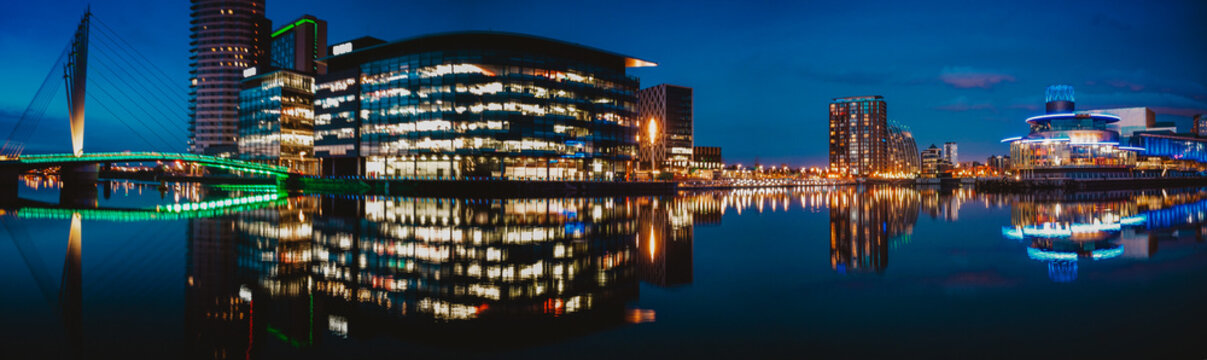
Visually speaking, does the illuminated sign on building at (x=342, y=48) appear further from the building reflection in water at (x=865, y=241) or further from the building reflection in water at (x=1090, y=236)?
the building reflection in water at (x=1090, y=236)

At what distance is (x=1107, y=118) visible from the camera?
5979 inches

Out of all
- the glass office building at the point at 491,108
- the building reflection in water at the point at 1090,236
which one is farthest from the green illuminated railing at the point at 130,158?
the building reflection in water at the point at 1090,236

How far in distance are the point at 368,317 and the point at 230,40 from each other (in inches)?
7904

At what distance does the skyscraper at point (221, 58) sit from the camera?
6885 inches

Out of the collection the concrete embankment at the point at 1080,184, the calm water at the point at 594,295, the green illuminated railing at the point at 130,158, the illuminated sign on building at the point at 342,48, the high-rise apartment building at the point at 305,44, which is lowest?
the calm water at the point at 594,295

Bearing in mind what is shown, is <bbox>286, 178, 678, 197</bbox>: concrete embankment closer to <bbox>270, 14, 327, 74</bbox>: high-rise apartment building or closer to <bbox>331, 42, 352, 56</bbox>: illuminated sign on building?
<bbox>331, 42, 352, 56</bbox>: illuminated sign on building

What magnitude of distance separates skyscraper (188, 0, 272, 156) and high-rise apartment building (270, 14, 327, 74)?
42.6 feet

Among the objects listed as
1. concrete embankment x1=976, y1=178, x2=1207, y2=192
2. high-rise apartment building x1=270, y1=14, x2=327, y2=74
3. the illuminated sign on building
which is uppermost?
high-rise apartment building x1=270, y1=14, x2=327, y2=74

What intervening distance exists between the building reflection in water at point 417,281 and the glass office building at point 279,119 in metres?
117

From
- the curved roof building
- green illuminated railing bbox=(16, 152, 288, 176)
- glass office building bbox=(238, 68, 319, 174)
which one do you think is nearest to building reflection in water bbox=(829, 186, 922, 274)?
green illuminated railing bbox=(16, 152, 288, 176)

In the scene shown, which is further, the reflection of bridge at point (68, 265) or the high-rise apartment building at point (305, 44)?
the high-rise apartment building at point (305, 44)

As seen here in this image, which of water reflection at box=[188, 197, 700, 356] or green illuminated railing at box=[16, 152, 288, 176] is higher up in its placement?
green illuminated railing at box=[16, 152, 288, 176]

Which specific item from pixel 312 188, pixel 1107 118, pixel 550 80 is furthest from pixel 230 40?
pixel 1107 118

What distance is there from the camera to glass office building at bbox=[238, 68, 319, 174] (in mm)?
132125
